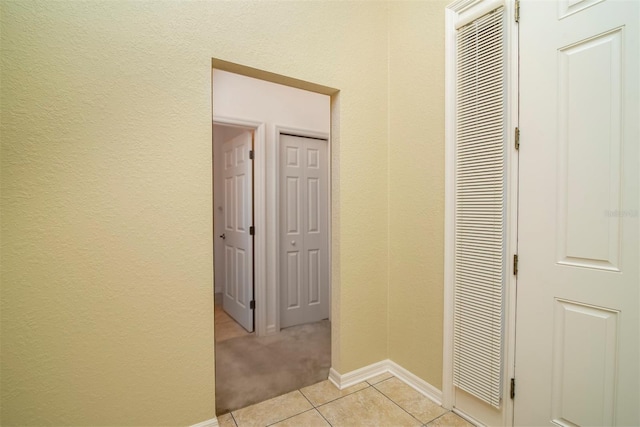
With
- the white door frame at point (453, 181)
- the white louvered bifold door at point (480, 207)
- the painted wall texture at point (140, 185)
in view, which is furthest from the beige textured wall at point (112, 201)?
the white louvered bifold door at point (480, 207)

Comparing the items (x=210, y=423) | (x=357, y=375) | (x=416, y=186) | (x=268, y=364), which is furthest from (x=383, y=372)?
(x=416, y=186)

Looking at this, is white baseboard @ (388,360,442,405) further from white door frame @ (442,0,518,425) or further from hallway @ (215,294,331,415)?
hallway @ (215,294,331,415)

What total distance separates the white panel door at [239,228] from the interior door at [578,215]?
7.59 feet

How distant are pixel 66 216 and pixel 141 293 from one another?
47 cm

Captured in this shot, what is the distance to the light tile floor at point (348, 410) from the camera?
66.7 inches

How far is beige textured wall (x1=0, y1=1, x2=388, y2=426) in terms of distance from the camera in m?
1.25

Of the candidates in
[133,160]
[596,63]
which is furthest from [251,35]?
[596,63]

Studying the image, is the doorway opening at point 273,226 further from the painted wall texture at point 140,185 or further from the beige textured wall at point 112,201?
the beige textured wall at point 112,201

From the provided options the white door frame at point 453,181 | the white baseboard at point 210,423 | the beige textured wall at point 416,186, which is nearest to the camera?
the white door frame at point 453,181

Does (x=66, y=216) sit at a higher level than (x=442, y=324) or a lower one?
higher

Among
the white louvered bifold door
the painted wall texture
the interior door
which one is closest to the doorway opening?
the painted wall texture

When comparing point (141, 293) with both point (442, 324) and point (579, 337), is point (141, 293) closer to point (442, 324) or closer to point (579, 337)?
point (442, 324)

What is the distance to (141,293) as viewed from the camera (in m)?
1.46

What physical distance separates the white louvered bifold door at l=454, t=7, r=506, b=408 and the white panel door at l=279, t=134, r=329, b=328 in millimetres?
1800
